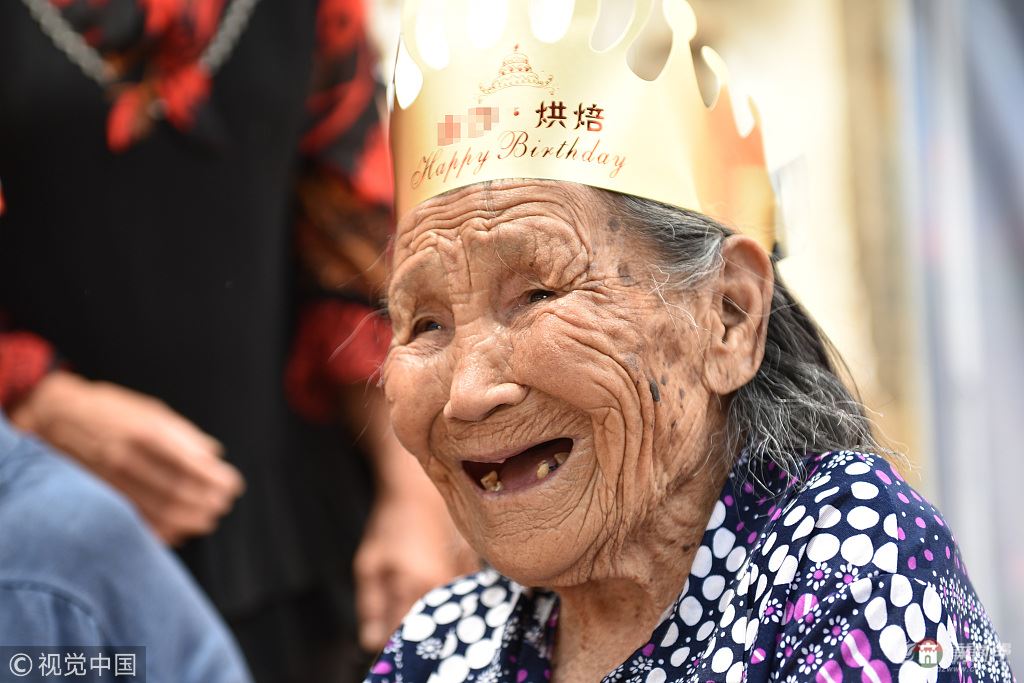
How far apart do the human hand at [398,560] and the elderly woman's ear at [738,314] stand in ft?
5.07

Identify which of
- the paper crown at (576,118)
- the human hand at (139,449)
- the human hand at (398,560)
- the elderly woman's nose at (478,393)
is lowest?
the human hand at (398,560)

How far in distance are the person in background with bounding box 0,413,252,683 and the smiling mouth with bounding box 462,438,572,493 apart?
0.81 meters

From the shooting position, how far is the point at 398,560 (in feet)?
11.5

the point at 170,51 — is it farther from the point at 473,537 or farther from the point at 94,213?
the point at 473,537

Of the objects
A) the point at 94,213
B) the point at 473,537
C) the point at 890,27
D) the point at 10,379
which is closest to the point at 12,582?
the point at 473,537

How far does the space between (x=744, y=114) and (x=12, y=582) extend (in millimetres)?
1461

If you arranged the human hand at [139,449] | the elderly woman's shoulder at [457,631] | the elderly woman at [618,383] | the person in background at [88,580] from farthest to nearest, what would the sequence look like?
1. the human hand at [139,449]
2. the person in background at [88,580]
3. the elderly woman's shoulder at [457,631]
4. the elderly woman at [618,383]

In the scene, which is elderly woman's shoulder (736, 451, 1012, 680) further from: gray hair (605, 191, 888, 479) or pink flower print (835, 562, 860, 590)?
gray hair (605, 191, 888, 479)

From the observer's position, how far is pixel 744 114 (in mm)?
2104

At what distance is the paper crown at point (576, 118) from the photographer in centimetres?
193

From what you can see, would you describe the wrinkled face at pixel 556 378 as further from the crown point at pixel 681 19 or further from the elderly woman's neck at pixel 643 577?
the crown point at pixel 681 19

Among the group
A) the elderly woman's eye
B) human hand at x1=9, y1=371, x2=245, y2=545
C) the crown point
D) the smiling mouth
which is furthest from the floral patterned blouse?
human hand at x1=9, y1=371, x2=245, y2=545

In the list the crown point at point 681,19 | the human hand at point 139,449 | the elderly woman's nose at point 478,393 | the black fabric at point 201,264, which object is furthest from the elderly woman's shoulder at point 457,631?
the black fabric at point 201,264

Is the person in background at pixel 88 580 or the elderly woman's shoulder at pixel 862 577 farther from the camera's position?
the person in background at pixel 88 580
